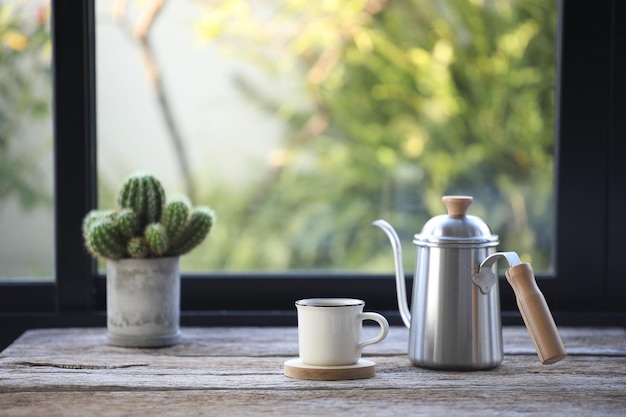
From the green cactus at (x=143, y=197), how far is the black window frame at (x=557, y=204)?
0.28 metres

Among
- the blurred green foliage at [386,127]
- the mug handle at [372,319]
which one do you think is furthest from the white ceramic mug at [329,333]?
the blurred green foliage at [386,127]

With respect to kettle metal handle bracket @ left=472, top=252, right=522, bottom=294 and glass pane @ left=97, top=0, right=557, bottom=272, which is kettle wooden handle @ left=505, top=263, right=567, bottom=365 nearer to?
kettle metal handle bracket @ left=472, top=252, right=522, bottom=294

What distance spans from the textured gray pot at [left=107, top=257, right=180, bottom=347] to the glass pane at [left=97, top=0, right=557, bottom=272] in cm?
34

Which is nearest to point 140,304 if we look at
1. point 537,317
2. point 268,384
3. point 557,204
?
point 268,384

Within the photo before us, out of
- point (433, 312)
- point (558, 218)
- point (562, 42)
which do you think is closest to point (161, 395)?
point (433, 312)

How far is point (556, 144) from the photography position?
1673mm

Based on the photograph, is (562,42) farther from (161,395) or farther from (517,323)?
(161,395)

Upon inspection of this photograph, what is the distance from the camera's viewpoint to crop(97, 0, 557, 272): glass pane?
1.72m

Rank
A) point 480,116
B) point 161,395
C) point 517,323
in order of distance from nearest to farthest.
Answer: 1. point 161,395
2. point 517,323
3. point 480,116

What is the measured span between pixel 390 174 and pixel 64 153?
2.04 feet

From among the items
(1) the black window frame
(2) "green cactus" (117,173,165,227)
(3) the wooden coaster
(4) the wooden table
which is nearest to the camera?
(4) the wooden table

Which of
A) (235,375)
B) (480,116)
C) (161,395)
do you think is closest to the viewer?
(161,395)

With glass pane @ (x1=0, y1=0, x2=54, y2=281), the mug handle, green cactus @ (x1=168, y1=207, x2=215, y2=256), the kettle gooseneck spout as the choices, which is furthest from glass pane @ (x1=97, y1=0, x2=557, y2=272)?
the mug handle

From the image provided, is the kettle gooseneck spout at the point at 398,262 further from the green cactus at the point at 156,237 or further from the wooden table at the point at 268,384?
the green cactus at the point at 156,237
